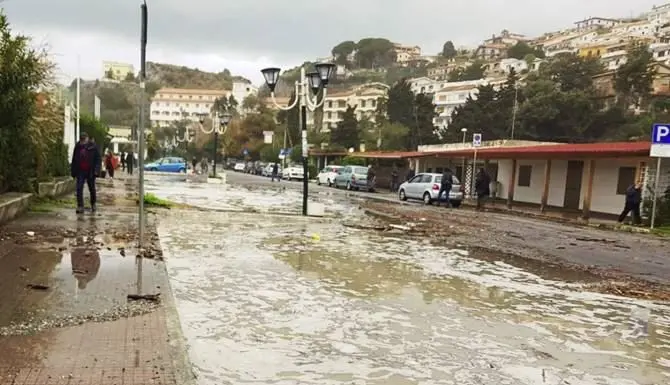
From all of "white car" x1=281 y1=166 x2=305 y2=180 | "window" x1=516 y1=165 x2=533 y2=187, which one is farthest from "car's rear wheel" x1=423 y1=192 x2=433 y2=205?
"white car" x1=281 y1=166 x2=305 y2=180

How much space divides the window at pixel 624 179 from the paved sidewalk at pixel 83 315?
22.0 meters

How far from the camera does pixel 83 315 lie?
5430 mm

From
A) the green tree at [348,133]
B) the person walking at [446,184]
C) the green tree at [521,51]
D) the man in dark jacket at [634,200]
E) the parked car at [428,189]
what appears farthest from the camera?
the green tree at [521,51]

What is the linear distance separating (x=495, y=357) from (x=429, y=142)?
214 feet

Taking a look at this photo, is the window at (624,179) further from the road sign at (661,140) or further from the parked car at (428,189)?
the parked car at (428,189)

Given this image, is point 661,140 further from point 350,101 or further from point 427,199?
point 350,101

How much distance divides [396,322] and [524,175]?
28.9 meters

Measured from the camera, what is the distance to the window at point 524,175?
107 feet

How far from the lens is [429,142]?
228 feet

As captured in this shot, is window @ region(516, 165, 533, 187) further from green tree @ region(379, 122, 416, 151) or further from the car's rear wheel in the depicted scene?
green tree @ region(379, 122, 416, 151)

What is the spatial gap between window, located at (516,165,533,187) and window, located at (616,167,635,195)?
23.0ft

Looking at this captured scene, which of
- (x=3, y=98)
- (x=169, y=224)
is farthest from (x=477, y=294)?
(x=3, y=98)

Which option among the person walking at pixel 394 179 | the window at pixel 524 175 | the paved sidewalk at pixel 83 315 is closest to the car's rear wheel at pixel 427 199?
the window at pixel 524 175

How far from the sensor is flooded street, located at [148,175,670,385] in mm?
4926
